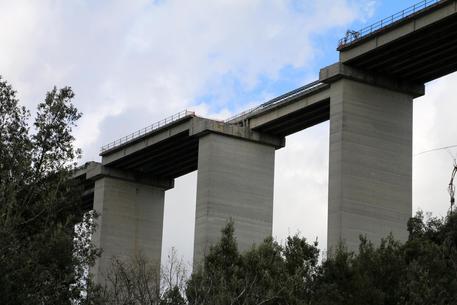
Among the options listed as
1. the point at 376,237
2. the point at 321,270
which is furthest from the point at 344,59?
the point at 321,270

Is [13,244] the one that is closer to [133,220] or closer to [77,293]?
[77,293]

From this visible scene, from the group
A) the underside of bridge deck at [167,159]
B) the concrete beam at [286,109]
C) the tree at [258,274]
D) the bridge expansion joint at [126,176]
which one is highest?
the concrete beam at [286,109]

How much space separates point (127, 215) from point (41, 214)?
5288 centimetres

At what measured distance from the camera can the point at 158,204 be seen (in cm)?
8175

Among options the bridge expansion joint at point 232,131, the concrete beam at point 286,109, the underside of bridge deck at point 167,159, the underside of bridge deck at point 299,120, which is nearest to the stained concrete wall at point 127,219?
the underside of bridge deck at point 167,159

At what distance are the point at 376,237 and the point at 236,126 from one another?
16.8 metres

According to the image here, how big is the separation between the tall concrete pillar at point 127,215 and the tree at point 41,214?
48.0m

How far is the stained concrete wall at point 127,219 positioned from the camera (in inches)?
3071

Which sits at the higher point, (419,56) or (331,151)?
(419,56)

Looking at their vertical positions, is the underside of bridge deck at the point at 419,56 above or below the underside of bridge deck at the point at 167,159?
above

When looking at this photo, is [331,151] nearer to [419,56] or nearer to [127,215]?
[419,56]

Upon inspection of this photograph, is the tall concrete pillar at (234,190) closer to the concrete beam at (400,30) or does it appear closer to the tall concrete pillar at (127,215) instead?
the tall concrete pillar at (127,215)

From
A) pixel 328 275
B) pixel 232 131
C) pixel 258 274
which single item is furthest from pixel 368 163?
pixel 258 274

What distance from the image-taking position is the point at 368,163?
5622 centimetres
